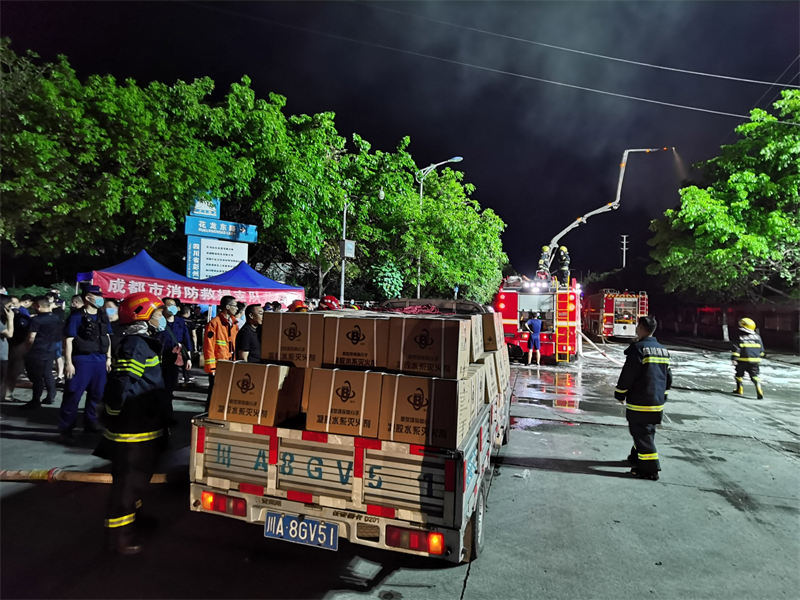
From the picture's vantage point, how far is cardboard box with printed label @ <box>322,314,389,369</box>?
315cm

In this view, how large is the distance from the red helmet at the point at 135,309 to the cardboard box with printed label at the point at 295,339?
3.17ft

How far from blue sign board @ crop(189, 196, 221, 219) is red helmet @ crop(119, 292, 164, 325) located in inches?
434

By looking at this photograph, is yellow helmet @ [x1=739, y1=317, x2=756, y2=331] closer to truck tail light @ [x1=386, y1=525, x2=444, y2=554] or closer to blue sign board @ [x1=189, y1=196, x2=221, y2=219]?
truck tail light @ [x1=386, y1=525, x2=444, y2=554]

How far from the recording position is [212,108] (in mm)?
14352

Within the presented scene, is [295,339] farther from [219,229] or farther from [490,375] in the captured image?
[219,229]

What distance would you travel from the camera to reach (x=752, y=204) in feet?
58.7

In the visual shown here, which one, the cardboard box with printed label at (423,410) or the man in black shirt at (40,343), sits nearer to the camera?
the cardboard box with printed label at (423,410)

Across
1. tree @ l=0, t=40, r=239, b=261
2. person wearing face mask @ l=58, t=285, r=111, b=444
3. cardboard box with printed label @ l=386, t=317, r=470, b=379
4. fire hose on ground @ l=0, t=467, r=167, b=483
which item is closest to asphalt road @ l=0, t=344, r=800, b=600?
fire hose on ground @ l=0, t=467, r=167, b=483

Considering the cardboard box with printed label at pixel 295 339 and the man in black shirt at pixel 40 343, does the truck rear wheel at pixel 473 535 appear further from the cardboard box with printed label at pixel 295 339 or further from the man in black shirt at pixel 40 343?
the man in black shirt at pixel 40 343

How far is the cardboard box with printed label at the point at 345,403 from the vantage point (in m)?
2.86

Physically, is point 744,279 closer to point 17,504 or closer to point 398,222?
point 398,222

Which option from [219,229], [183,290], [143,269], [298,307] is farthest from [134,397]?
[219,229]

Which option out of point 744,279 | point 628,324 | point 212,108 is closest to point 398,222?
point 212,108

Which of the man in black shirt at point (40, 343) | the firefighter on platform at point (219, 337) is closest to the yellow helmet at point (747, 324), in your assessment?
the firefighter on platform at point (219, 337)
